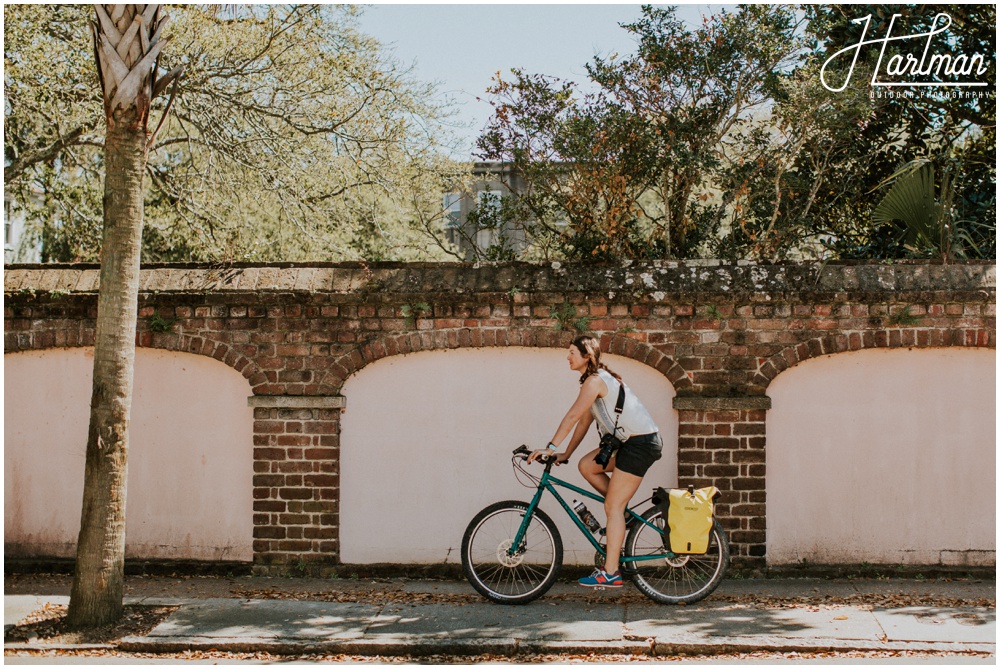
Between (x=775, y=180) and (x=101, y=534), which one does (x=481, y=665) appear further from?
(x=775, y=180)

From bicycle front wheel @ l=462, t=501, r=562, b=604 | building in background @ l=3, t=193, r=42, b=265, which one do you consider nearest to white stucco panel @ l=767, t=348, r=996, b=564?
bicycle front wheel @ l=462, t=501, r=562, b=604

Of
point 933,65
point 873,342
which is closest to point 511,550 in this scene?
point 873,342

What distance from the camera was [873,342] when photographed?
6.62m

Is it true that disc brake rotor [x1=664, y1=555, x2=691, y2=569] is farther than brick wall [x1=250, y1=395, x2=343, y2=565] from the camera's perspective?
No

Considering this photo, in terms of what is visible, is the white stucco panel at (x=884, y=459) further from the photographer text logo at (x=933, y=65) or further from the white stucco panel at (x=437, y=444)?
the photographer text logo at (x=933, y=65)

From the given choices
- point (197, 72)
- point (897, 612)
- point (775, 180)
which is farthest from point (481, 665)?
point (197, 72)

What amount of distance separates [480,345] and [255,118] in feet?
15.1

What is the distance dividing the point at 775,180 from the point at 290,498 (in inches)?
199

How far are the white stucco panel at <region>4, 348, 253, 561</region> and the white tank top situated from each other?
295 cm

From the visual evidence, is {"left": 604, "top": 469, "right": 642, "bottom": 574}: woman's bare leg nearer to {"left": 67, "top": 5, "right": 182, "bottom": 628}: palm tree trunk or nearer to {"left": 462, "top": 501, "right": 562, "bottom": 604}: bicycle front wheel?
{"left": 462, "top": 501, "right": 562, "bottom": 604}: bicycle front wheel

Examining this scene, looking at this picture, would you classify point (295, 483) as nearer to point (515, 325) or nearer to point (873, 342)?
point (515, 325)

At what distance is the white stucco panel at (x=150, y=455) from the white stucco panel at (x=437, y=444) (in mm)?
932

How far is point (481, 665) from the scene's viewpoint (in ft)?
16.6

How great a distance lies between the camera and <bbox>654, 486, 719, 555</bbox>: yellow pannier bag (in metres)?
5.81
